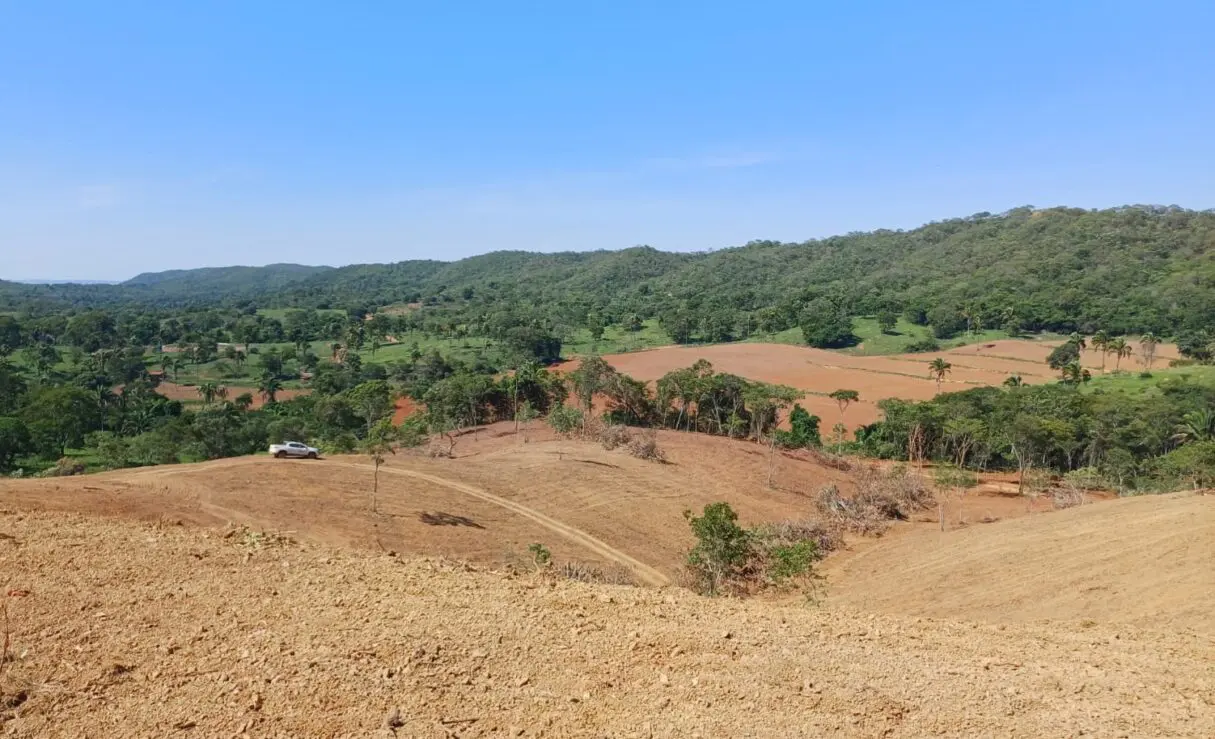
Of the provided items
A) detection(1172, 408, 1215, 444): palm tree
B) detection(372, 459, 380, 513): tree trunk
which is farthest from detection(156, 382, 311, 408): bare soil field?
detection(1172, 408, 1215, 444): palm tree

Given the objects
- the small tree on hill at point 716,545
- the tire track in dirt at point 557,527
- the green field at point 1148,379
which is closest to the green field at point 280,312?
the green field at point 1148,379

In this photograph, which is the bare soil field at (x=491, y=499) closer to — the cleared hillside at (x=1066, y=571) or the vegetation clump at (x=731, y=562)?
the vegetation clump at (x=731, y=562)

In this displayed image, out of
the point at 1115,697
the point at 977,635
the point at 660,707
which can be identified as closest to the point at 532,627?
the point at 660,707

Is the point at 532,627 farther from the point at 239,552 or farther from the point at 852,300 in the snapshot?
the point at 852,300

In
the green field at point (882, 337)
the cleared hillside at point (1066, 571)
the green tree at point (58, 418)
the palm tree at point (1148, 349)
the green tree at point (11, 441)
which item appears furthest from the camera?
the green field at point (882, 337)

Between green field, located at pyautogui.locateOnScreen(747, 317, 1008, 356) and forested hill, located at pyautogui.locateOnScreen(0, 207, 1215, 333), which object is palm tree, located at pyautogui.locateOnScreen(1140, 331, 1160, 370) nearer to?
forested hill, located at pyautogui.locateOnScreen(0, 207, 1215, 333)
